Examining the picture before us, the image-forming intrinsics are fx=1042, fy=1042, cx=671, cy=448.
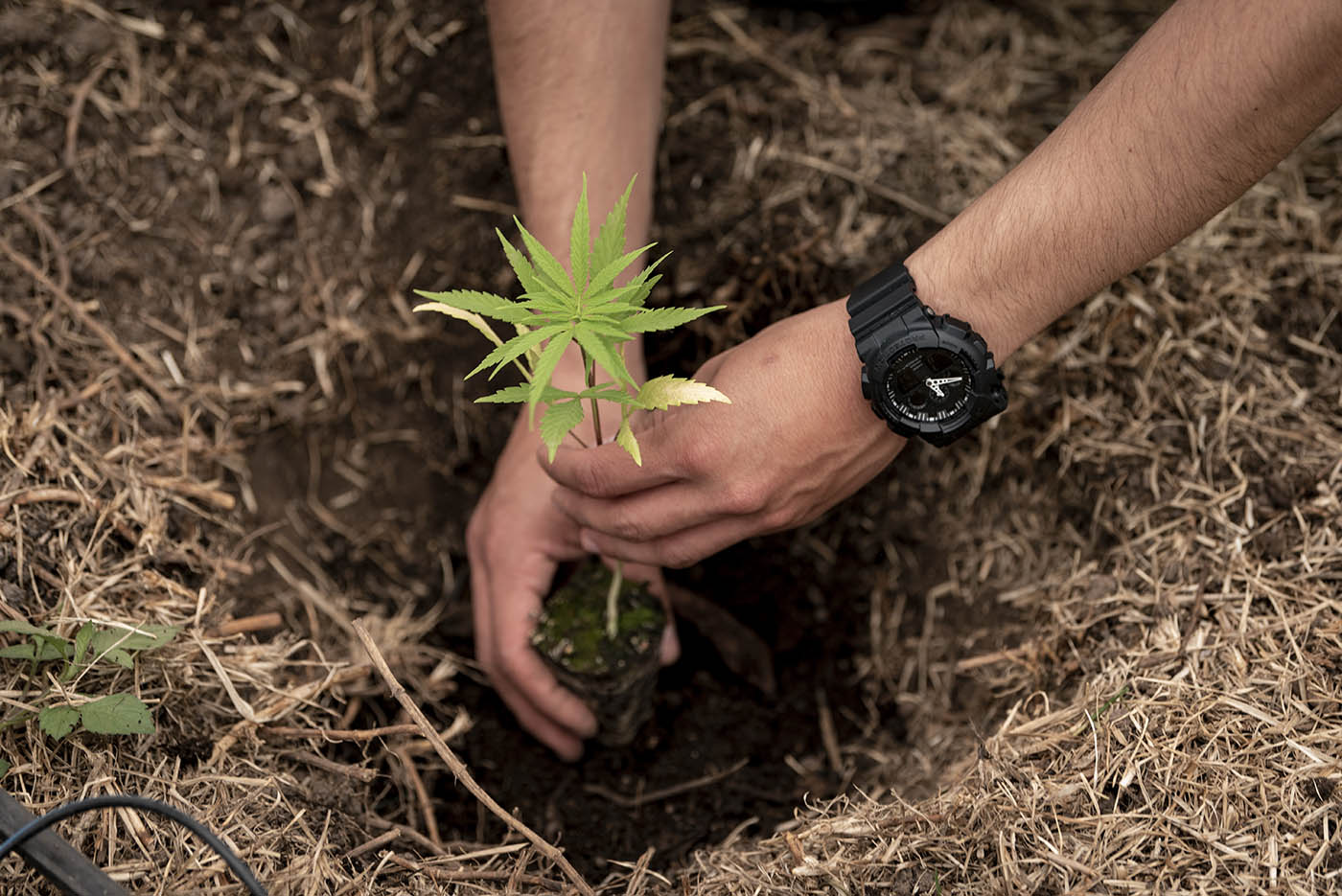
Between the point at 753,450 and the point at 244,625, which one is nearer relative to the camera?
the point at 753,450

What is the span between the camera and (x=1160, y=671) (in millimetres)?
1854

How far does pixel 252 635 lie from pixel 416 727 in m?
0.50

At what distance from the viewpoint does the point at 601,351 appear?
4.43 feet

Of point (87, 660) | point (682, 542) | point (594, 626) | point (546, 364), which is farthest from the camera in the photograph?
point (594, 626)

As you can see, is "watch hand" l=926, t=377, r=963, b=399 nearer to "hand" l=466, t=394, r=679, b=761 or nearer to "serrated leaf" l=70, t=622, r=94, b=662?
"hand" l=466, t=394, r=679, b=761

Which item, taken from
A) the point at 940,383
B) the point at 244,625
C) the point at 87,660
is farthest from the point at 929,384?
the point at 87,660

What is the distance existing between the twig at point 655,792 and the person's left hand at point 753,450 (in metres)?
0.63

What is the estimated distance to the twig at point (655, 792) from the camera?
2.26 m

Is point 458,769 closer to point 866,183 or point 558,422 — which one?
point 558,422

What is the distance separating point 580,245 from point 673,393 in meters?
0.24

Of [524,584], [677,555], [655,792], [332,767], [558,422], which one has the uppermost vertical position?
[558,422]

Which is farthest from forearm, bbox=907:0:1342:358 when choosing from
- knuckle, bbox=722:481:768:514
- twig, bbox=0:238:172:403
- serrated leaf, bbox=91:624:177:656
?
twig, bbox=0:238:172:403

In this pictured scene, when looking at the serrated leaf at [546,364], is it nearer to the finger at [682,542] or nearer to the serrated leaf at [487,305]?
the serrated leaf at [487,305]

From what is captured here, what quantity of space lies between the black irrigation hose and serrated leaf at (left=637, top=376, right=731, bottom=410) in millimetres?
864
